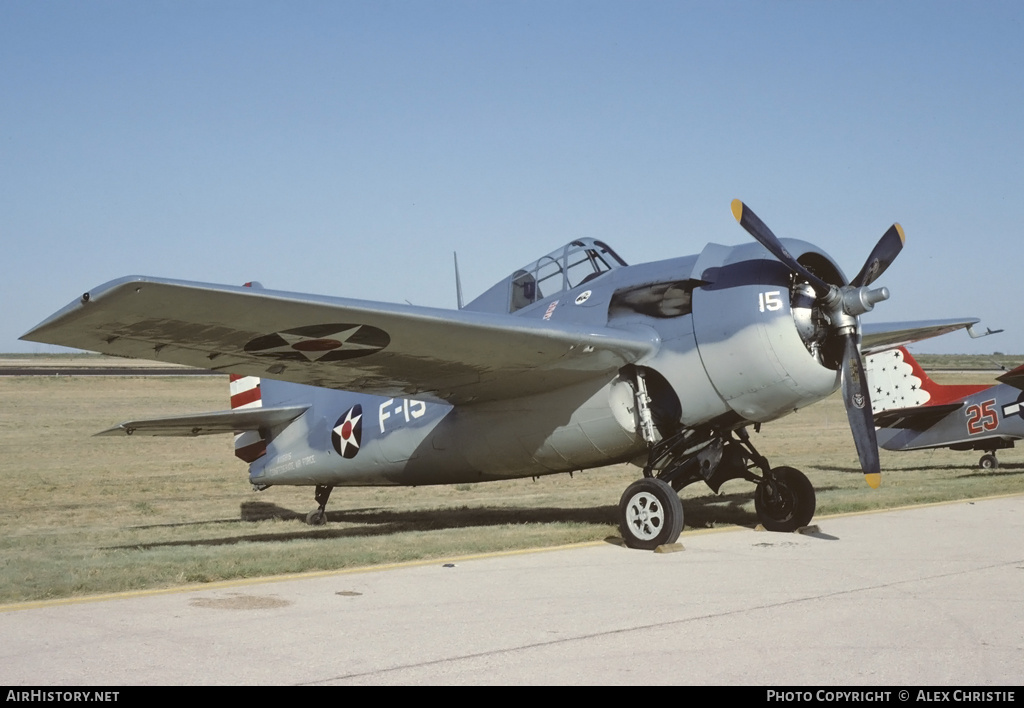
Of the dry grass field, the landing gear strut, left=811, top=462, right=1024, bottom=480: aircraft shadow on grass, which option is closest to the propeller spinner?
the dry grass field

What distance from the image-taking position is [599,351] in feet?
31.0

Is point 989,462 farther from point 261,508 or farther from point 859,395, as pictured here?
point 261,508

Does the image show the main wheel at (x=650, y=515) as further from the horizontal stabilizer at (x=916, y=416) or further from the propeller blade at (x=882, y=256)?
the horizontal stabilizer at (x=916, y=416)

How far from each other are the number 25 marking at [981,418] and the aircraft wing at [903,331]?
27.1ft

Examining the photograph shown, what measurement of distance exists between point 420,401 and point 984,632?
7.57 m

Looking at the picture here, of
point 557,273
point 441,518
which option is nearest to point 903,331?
point 557,273

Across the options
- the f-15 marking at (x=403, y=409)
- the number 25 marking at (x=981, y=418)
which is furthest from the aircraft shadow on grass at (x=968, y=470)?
the f-15 marking at (x=403, y=409)

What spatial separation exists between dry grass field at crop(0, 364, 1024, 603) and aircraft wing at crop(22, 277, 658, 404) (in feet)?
5.65

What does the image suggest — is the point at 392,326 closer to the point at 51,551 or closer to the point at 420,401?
the point at 420,401

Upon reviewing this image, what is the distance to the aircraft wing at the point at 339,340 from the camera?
7.48 metres

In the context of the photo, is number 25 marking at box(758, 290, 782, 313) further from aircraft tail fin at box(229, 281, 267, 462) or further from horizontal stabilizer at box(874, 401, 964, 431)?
horizontal stabilizer at box(874, 401, 964, 431)

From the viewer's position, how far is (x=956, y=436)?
2116 centimetres

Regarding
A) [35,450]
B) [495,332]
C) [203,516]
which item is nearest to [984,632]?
[495,332]

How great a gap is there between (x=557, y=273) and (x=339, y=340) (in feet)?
9.91
